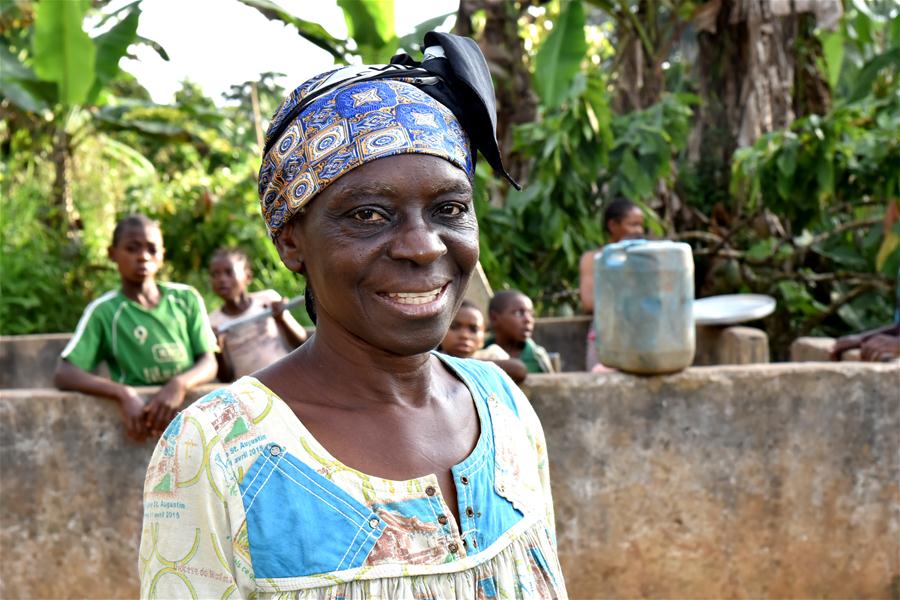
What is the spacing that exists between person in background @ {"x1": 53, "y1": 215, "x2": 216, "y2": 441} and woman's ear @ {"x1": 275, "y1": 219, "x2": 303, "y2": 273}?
9.67 feet

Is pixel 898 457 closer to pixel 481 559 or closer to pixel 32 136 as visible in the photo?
pixel 481 559

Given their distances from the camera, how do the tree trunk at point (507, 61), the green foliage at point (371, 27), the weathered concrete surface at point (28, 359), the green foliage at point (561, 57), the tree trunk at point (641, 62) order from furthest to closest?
the tree trunk at point (641, 62) → the tree trunk at point (507, 61) → the green foliage at point (561, 57) → the weathered concrete surface at point (28, 359) → the green foliage at point (371, 27)

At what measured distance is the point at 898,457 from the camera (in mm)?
4199

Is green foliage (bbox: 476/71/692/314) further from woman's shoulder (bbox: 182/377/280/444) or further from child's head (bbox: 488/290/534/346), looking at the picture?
woman's shoulder (bbox: 182/377/280/444)

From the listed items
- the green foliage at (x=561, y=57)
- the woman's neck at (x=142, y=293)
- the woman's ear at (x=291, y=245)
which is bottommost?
the woman's neck at (x=142, y=293)

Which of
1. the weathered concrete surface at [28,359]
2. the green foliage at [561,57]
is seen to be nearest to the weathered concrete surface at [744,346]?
the green foliage at [561,57]

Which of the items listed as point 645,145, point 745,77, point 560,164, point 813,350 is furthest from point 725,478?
point 745,77

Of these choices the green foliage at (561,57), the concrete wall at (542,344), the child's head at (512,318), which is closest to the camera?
the child's head at (512,318)

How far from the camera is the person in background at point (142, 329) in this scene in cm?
456

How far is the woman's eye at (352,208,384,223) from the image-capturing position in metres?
1.40

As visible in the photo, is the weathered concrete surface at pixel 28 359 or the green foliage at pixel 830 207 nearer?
the weathered concrete surface at pixel 28 359

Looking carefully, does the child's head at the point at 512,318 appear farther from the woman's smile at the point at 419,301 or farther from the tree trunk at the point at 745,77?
the tree trunk at the point at 745,77

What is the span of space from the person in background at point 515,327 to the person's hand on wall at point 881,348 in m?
1.51

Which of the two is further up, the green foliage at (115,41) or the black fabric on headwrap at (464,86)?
the green foliage at (115,41)
